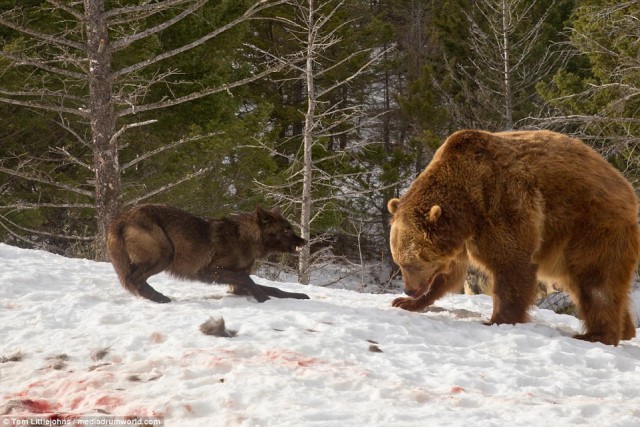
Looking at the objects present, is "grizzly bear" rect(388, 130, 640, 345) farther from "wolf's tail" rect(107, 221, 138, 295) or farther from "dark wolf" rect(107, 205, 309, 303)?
"wolf's tail" rect(107, 221, 138, 295)

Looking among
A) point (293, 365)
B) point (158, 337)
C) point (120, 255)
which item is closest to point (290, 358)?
point (293, 365)

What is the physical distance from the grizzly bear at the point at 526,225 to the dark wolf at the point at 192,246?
1.55 metres

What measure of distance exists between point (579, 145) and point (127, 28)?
10822 millimetres

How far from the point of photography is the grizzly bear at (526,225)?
5.92 meters

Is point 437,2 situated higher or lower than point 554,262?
higher

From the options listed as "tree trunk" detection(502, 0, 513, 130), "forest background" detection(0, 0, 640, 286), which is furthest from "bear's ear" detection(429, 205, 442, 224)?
"tree trunk" detection(502, 0, 513, 130)

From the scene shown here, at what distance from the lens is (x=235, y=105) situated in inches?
742

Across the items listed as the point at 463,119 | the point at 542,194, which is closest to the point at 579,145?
the point at 542,194

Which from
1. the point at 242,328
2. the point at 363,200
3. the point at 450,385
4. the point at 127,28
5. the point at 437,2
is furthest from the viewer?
the point at 437,2

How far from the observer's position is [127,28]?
47.9 feet

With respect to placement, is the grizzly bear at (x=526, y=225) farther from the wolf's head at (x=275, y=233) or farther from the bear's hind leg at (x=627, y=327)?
the wolf's head at (x=275, y=233)

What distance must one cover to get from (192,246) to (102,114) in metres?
5.01

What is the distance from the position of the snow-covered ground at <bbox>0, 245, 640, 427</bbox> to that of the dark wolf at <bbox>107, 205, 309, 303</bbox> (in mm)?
230

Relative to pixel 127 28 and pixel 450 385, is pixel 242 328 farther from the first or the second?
pixel 127 28
